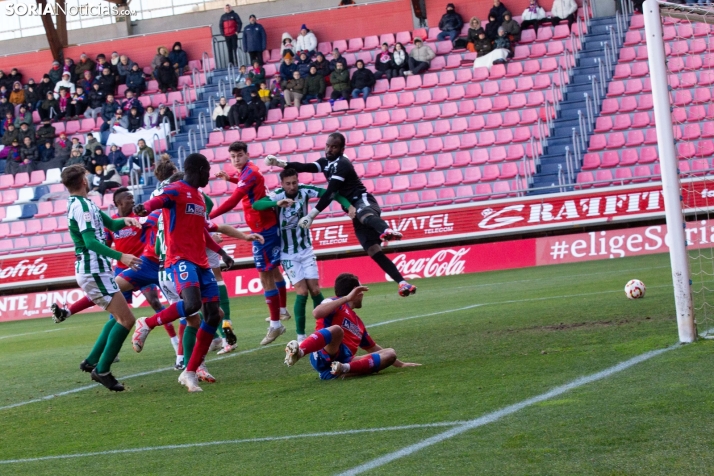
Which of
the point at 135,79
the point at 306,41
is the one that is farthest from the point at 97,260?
the point at 135,79

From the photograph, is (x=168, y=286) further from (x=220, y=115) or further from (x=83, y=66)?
(x=83, y=66)

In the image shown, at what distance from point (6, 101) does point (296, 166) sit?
2204 cm

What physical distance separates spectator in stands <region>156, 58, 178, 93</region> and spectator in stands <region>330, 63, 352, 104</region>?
17.4 feet

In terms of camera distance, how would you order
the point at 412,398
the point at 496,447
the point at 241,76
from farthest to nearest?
the point at 241,76 → the point at 412,398 → the point at 496,447

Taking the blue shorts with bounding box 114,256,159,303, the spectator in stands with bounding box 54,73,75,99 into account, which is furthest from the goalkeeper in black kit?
the spectator in stands with bounding box 54,73,75,99

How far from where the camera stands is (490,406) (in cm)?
570

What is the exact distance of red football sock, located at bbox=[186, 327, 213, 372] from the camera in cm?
785

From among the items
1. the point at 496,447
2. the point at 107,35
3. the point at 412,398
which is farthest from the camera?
the point at 107,35

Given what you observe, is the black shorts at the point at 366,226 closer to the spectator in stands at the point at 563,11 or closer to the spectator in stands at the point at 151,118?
the spectator in stands at the point at 563,11

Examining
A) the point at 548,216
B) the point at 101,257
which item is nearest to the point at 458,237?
the point at 548,216

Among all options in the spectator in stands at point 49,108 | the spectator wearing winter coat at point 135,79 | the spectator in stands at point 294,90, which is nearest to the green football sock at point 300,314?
the spectator in stands at point 294,90

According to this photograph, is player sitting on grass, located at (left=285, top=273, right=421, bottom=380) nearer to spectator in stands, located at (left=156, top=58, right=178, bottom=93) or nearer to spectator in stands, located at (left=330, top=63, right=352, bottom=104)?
spectator in stands, located at (left=330, top=63, right=352, bottom=104)

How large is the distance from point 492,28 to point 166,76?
977cm

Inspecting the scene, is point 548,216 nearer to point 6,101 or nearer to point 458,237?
point 458,237
